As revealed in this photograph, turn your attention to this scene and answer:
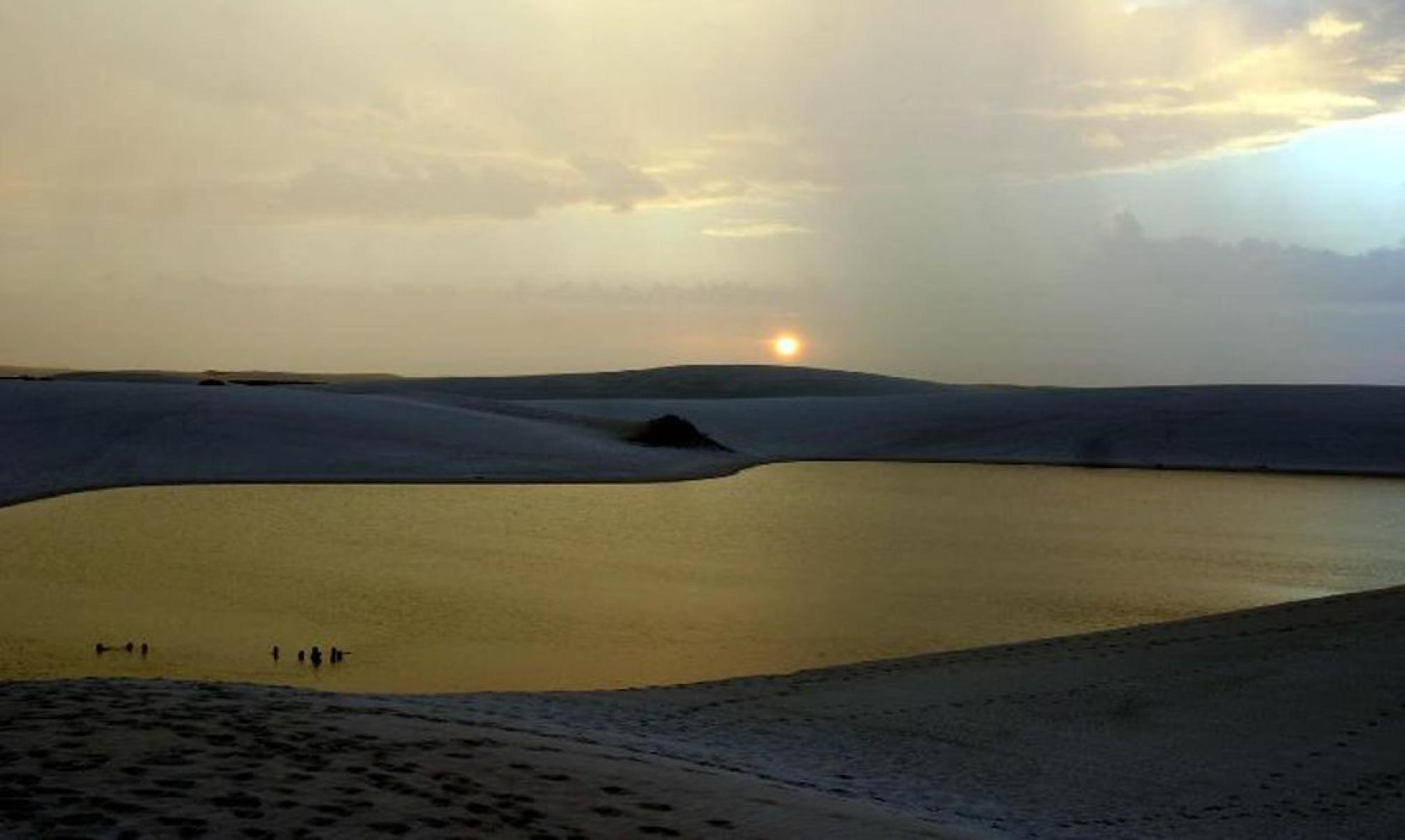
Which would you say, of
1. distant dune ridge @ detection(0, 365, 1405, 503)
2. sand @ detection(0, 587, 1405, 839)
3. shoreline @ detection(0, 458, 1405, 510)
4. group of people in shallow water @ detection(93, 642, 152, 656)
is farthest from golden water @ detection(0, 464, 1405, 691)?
distant dune ridge @ detection(0, 365, 1405, 503)

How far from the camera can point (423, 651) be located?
10.3m

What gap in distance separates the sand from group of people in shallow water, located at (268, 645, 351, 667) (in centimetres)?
187

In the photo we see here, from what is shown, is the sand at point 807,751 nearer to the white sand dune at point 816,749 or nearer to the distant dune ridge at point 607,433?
the white sand dune at point 816,749

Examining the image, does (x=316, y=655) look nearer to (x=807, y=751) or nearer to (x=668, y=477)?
(x=807, y=751)

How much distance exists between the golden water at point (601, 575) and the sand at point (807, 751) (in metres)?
1.60

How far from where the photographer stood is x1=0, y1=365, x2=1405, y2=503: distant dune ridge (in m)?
26.0

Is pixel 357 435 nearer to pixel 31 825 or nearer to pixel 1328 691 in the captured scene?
pixel 1328 691

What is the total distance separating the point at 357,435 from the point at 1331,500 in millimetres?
20312

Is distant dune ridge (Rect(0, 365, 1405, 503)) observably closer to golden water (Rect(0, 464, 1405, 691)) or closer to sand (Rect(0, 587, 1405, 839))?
golden water (Rect(0, 464, 1405, 691))

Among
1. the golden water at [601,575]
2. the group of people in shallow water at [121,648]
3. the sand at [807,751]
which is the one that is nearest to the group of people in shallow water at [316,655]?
the golden water at [601,575]

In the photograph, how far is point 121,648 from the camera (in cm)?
988

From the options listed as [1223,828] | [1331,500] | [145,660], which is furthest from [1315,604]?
[1331,500]

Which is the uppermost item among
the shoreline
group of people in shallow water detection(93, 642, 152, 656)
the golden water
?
the shoreline

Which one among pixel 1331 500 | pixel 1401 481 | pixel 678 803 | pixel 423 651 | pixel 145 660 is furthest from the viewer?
pixel 1401 481
